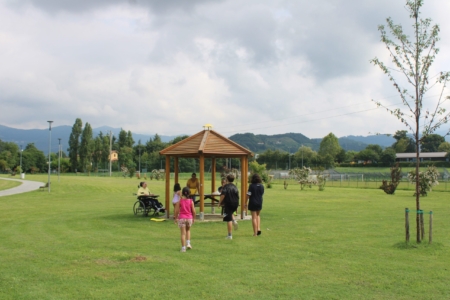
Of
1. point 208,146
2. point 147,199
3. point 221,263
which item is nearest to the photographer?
point 221,263

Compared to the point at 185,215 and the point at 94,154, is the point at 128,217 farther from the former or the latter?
the point at 94,154

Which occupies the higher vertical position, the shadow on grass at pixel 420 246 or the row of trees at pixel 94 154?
the row of trees at pixel 94 154

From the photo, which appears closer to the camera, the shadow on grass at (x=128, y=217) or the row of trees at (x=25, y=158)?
the shadow on grass at (x=128, y=217)

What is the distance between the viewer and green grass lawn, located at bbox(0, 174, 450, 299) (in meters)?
6.58

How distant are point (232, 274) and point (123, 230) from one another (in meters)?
6.28

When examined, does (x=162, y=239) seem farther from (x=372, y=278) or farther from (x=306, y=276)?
(x=372, y=278)

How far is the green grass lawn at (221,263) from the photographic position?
21.6ft

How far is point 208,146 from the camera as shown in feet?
52.3

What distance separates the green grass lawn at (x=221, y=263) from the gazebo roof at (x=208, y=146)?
10.4 feet

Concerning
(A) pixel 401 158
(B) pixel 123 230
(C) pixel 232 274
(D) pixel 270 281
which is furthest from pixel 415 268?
(A) pixel 401 158

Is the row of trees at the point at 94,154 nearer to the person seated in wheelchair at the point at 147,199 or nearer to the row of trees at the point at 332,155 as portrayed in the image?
the row of trees at the point at 332,155

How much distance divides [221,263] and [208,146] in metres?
7.93

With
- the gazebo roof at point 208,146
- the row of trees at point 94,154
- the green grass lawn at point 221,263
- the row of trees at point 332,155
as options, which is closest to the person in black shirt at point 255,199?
the green grass lawn at point 221,263

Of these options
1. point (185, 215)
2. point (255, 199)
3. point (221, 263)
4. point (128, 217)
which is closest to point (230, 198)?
point (255, 199)
